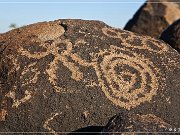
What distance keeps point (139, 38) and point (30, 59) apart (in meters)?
1.20

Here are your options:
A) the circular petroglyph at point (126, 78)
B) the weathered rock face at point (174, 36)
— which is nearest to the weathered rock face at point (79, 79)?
the circular petroglyph at point (126, 78)

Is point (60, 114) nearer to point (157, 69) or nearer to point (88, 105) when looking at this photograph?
point (88, 105)

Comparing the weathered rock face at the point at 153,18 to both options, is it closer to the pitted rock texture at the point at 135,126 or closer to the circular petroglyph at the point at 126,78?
the circular petroglyph at the point at 126,78

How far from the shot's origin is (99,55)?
177 inches

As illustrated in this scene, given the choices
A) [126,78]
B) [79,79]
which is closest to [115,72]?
[126,78]

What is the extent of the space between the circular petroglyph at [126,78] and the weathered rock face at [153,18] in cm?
1030

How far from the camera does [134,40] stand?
4.84 meters

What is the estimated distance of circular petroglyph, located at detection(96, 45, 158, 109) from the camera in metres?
4.29

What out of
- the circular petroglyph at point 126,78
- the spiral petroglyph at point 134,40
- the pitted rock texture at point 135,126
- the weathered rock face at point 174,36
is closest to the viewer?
the pitted rock texture at point 135,126

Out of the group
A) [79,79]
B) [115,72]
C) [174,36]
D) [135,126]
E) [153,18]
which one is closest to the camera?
[135,126]

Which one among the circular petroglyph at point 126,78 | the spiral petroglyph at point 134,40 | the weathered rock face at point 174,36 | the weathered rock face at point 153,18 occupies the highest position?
the spiral petroglyph at point 134,40

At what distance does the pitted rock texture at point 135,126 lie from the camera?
3386 millimetres

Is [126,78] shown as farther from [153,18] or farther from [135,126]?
[153,18]

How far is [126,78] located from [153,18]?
11417 millimetres
